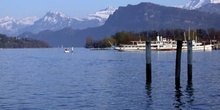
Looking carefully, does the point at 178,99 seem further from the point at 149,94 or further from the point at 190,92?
the point at 190,92

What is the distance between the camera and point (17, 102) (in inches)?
1393

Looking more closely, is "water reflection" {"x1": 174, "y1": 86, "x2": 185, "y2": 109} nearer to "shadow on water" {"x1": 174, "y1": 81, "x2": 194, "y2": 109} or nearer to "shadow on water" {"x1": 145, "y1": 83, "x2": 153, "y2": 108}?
"shadow on water" {"x1": 174, "y1": 81, "x2": 194, "y2": 109}

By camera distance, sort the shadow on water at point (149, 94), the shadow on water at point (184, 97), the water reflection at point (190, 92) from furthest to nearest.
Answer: the water reflection at point (190, 92) → the shadow on water at point (149, 94) → the shadow on water at point (184, 97)

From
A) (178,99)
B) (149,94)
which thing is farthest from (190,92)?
(178,99)

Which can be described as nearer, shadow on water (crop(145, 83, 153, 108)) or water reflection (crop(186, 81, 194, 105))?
shadow on water (crop(145, 83, 153, 108))

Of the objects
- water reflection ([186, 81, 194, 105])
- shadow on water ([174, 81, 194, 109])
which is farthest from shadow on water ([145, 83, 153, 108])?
water reflection ([186, 81, 194, 105])

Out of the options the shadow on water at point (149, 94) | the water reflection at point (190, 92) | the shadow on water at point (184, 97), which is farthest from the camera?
the water reflection at point (190, 92)

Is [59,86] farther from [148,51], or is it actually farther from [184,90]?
[184,90]

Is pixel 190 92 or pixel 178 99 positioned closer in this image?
pixel 178 99

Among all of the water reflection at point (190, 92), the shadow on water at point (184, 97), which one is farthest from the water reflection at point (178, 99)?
the water reflection at point (190, 92)

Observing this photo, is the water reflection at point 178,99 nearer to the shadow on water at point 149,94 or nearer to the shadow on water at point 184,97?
the shadow on water at point 184,97

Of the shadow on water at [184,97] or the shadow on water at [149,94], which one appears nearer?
the shadow on water at [184,97]

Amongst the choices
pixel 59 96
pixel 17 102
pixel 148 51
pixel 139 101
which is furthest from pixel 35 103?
pixel 148 51

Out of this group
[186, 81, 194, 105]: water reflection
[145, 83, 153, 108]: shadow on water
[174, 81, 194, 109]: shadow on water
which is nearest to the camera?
[174, 81, 194, 109]: shadow on water
